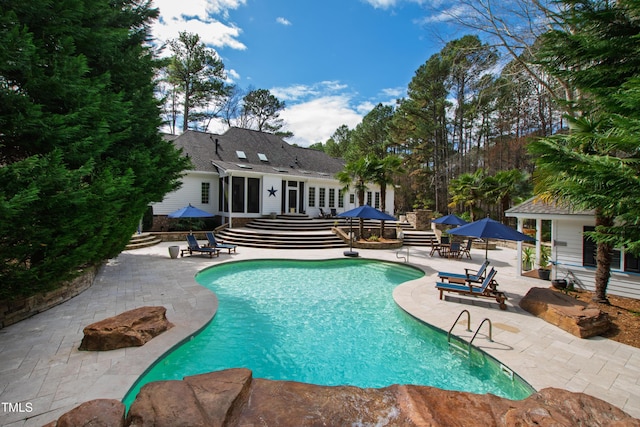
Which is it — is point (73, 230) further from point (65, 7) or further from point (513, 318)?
point (513, 318)

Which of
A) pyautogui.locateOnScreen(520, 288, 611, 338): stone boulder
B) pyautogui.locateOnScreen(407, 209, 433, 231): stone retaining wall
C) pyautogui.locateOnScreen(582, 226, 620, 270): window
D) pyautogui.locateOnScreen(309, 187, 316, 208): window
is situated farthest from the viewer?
pyautogui.locateOnScreen(309, 187, 316, 208): window

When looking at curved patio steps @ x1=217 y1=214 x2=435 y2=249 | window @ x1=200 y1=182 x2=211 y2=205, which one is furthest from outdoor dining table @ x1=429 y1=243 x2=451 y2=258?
window @ x1=200 y1=182 x2=211 y2=205

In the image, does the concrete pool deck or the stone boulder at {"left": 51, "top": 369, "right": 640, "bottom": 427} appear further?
the concrete pool deck

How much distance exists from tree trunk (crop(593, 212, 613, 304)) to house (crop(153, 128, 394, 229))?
538 inches

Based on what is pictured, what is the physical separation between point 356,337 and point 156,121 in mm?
9294

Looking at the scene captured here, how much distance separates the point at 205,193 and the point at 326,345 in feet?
58.2

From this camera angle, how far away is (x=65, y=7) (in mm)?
5324

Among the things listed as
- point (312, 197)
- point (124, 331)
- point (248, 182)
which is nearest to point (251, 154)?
point (248, 182)

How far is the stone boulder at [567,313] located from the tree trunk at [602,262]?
4.56 feet

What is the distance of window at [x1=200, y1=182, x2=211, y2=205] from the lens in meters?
Result: 20.5

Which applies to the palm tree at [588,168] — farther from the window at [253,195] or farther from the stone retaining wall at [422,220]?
the window at [253,195]

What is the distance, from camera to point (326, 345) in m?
5.78

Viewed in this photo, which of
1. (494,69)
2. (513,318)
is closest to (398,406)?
(513,318)

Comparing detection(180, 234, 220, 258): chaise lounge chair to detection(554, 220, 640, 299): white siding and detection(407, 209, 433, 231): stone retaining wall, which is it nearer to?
detection(554, 220, 640, 299): white siding
